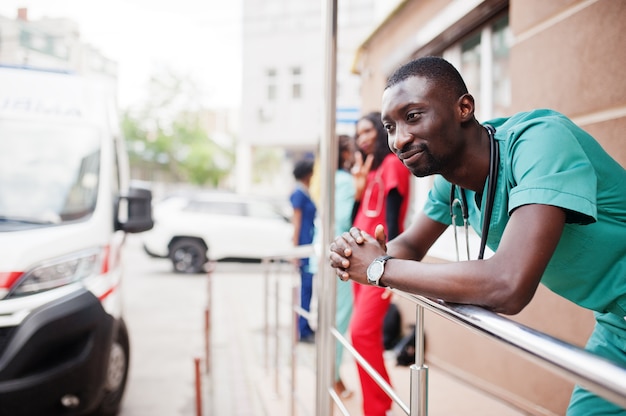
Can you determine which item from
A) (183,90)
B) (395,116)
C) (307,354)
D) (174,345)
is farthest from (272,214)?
(183,90)

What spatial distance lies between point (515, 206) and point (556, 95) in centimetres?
196

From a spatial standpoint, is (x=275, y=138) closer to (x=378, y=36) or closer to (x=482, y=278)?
(x=378, y=36)

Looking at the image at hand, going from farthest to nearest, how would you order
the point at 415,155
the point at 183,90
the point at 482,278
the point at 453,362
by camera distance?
the point at 183,90, the point at 453,362, the point at 415,155, the point at 482,278

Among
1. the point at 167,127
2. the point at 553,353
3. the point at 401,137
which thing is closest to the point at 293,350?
the point at 401,137

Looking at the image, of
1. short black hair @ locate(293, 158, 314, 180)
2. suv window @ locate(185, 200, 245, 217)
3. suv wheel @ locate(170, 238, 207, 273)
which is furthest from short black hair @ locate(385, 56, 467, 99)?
suv window @ locate(185, 200, 245, 217)

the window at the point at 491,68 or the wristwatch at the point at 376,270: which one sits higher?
the window at the point at 491,68

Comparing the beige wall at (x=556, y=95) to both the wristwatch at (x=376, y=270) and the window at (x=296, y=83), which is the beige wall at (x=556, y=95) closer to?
the wristwatch at (x=376, y=270)

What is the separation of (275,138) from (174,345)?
17397 mm

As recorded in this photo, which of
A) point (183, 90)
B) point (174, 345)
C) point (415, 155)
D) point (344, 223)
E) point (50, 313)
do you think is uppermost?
point (183, 90)

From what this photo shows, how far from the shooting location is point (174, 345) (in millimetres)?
6004

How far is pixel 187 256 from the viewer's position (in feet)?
36.2

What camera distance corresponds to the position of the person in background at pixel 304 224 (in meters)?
5.59

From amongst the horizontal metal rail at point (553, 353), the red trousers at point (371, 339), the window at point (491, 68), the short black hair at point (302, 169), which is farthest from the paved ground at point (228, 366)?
the horizontal metal rail at point (553, 353)

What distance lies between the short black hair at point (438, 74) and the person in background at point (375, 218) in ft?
5.04
